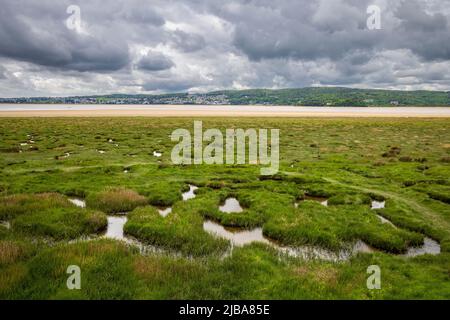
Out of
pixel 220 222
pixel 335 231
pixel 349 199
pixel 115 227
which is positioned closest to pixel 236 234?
pixel 220 222

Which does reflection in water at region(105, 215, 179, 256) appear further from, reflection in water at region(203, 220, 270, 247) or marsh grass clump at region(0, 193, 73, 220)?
marsh grass clump at region(0, 193, 73, 220)

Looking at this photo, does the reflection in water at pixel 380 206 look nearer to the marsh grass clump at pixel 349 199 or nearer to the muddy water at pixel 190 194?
the marsh grass clump at pixel 349 199

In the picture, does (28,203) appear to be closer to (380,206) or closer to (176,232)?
(176,232)

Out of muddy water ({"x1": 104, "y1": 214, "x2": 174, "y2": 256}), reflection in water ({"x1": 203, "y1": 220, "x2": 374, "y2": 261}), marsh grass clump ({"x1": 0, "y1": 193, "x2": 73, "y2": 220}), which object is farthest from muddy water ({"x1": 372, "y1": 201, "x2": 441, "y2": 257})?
marsh grass clump ({"x1": 0, "y1": 193, "x2": 73, "y2": 220})

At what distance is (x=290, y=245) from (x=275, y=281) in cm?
401

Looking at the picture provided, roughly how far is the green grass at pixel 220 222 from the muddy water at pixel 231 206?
0.51 m

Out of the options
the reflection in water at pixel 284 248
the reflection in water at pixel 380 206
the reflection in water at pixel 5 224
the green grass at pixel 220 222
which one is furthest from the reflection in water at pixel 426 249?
the reflection in water at pixel 5 224

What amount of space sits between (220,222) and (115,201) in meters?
6.62

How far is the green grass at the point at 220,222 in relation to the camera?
1021 centimetres

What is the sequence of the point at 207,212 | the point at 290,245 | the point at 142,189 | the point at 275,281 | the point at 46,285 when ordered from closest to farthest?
the point at 46,285, the point at 275,281, the point at 290,245, the point at 207,212, the point at 142,189

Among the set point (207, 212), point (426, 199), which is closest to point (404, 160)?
point (426, 199)

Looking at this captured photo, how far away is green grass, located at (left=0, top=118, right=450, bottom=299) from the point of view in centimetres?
1021
